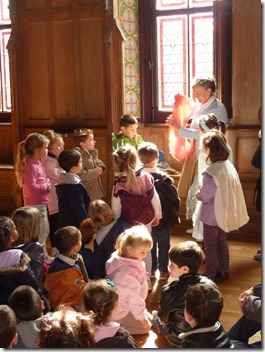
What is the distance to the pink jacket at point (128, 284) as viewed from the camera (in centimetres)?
321

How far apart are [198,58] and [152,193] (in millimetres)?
2573

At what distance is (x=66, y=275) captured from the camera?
127 inches

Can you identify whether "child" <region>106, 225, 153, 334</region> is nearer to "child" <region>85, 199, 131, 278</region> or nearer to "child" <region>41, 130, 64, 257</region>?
"child" <region>85, 199, 131, 278</region>

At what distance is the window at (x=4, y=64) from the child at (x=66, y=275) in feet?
13.4

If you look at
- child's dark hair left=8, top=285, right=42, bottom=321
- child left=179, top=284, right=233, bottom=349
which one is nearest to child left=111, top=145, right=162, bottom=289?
child's dark hair left=8, top=285, right=42, bottom=321

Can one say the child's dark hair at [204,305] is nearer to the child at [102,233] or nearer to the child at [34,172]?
the child at [102,233]

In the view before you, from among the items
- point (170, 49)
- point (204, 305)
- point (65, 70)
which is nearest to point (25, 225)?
point (204, 305)

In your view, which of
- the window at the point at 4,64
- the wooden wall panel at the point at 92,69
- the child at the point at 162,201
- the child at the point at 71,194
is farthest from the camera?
the window at the point at 4,64

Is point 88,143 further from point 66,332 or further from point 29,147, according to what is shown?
point 66,332

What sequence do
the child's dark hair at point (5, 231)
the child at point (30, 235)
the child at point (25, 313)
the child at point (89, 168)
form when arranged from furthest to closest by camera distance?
the child at point (89, 168) < the child at point (30, 235) < the child's dark hair at point (5, 231) < the child at point (25, 313)

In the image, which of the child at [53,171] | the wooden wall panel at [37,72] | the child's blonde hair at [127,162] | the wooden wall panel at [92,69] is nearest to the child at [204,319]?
the child's blonde hair at [127,162]

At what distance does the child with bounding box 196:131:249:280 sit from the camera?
3.93m

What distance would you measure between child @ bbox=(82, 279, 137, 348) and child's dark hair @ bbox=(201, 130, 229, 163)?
5.44 feet

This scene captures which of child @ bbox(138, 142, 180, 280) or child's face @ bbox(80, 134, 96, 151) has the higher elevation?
child's face @ bbox(80, 134, 96, 151)
